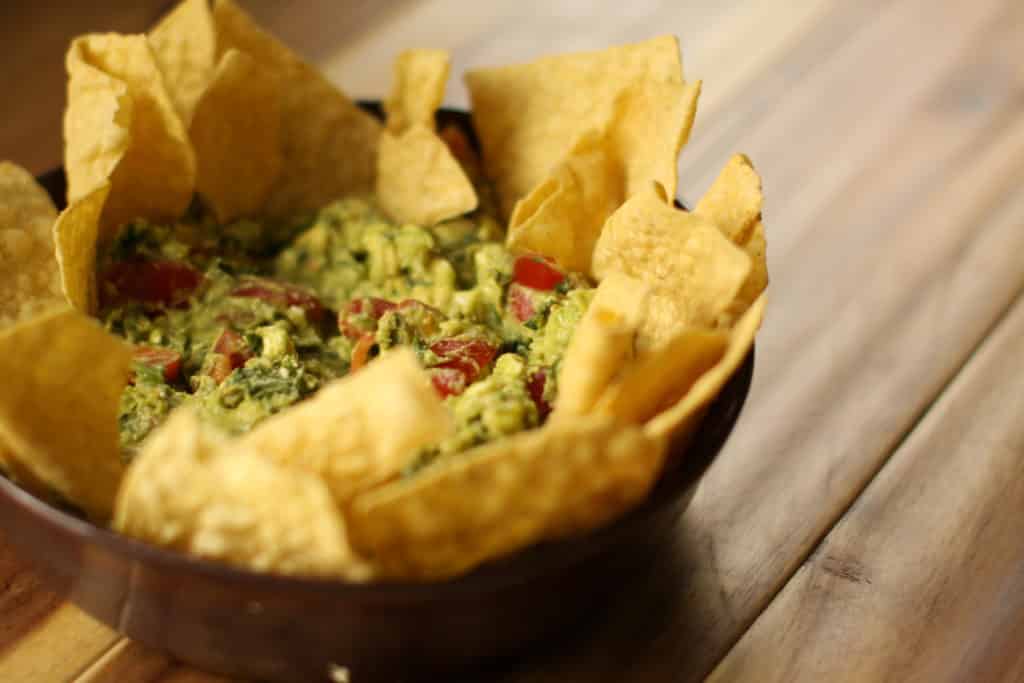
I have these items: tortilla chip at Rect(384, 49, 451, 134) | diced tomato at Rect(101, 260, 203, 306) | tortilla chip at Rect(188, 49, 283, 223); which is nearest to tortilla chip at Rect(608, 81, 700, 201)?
tortilla chip at Rect(384, 49, 451, 134)

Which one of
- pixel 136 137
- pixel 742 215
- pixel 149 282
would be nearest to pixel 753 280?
pixel 742 215

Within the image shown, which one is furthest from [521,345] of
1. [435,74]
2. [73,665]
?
[73,665]

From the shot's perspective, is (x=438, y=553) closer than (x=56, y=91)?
Yes

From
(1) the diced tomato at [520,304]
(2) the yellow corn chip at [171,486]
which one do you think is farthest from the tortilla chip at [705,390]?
(2) the yellow corn chip at [171,486]

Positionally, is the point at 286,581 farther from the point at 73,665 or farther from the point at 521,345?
the point at 521,345

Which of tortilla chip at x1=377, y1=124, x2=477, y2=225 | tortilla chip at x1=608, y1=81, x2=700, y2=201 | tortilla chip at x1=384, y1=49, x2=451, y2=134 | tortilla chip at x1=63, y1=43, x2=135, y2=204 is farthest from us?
tortilla chip at x1=384, y1=49, x2=451, y2=134

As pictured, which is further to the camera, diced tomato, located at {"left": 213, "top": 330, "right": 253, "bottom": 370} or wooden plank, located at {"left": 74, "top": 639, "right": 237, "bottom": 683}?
diced tomato, located at {"left": 213, "top": 330, "right": 253, "bottom": 370}

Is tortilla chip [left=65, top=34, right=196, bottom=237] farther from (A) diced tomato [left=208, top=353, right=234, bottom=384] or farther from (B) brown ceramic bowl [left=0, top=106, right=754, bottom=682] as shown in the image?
(B) brown ceramic bowl [left=0, top=106, right=754, bottom=682]

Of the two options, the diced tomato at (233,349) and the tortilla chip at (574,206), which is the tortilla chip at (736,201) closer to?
the tortilla chip at (574,206)
